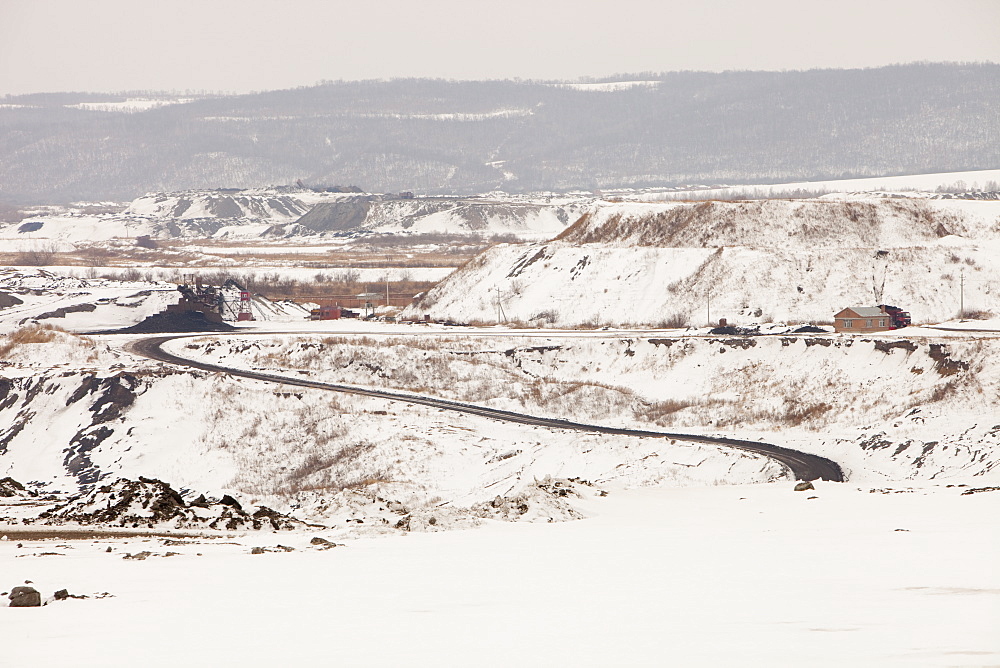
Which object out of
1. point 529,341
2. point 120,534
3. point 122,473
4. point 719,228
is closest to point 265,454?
point 122,473

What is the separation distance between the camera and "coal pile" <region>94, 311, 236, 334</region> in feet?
315

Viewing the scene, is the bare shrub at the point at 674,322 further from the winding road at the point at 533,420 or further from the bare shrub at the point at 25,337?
the bare shrub at the point at 25,337

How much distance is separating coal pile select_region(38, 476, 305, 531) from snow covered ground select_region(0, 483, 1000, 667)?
1.85 meters

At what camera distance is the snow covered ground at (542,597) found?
11984 mm

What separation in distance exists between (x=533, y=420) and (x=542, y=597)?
4488 centimetres

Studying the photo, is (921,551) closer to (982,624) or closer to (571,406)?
(982,624)

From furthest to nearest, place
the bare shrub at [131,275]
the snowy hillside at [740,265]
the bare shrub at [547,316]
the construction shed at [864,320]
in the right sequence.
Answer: the bare shrub at [131,275], the bare shrub at [547,316], the snowy hillside at [740,265], the construction shed at [864,320]

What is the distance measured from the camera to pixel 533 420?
60500 millimetres

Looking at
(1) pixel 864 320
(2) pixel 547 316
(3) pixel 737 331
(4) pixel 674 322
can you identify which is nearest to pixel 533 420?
(3) pixel 737 331

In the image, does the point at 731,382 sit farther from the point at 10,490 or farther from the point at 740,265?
the point at 10,490

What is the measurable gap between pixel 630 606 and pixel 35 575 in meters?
10.7

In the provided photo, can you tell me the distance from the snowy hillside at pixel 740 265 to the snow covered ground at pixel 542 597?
62.2m

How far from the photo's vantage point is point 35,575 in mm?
18328

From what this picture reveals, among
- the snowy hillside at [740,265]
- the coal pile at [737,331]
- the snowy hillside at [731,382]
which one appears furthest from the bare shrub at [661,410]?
the snowy hillside at [740,265]
